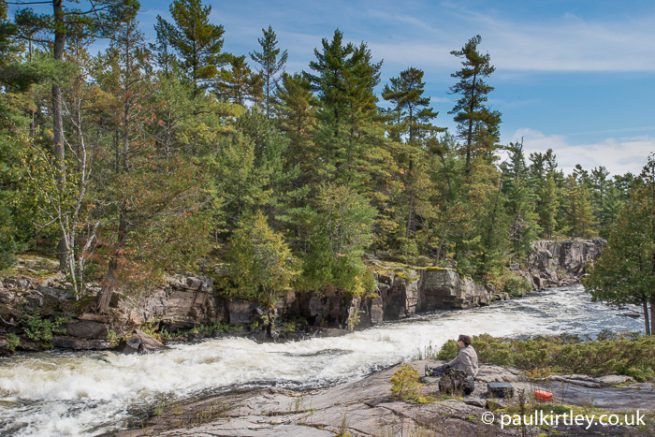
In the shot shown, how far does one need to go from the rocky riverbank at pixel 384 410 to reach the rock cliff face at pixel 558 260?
38740 mm

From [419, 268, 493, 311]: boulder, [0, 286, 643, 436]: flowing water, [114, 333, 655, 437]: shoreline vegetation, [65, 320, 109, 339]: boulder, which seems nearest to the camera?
[114, 333, 655, 437]: shoreline vegetation

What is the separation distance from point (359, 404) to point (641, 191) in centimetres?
2217

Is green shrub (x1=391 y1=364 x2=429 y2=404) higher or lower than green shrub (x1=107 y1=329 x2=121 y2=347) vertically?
higher

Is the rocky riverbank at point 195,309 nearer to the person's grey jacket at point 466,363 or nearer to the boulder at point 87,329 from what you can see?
the boulder at point 87,329

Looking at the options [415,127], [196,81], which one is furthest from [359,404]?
[415,127]

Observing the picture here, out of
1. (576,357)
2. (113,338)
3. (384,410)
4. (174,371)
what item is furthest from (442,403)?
(113,338)

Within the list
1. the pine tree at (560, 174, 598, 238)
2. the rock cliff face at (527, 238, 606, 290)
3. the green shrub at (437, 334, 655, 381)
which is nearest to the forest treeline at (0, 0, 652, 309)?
the rock cliff face at (527, 238, 606, 290)

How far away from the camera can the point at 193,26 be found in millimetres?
26734

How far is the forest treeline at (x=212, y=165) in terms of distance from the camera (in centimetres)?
1745

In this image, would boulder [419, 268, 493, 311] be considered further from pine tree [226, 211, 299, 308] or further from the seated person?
the seated person

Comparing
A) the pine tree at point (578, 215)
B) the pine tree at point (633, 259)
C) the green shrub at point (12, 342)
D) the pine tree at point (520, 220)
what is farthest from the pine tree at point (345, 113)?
the pine tree at point (578, 215)

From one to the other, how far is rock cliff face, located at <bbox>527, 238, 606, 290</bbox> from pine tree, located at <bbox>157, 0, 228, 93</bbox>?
39.0 m

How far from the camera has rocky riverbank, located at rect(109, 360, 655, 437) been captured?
24.7 feet

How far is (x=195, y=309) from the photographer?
20.9m
